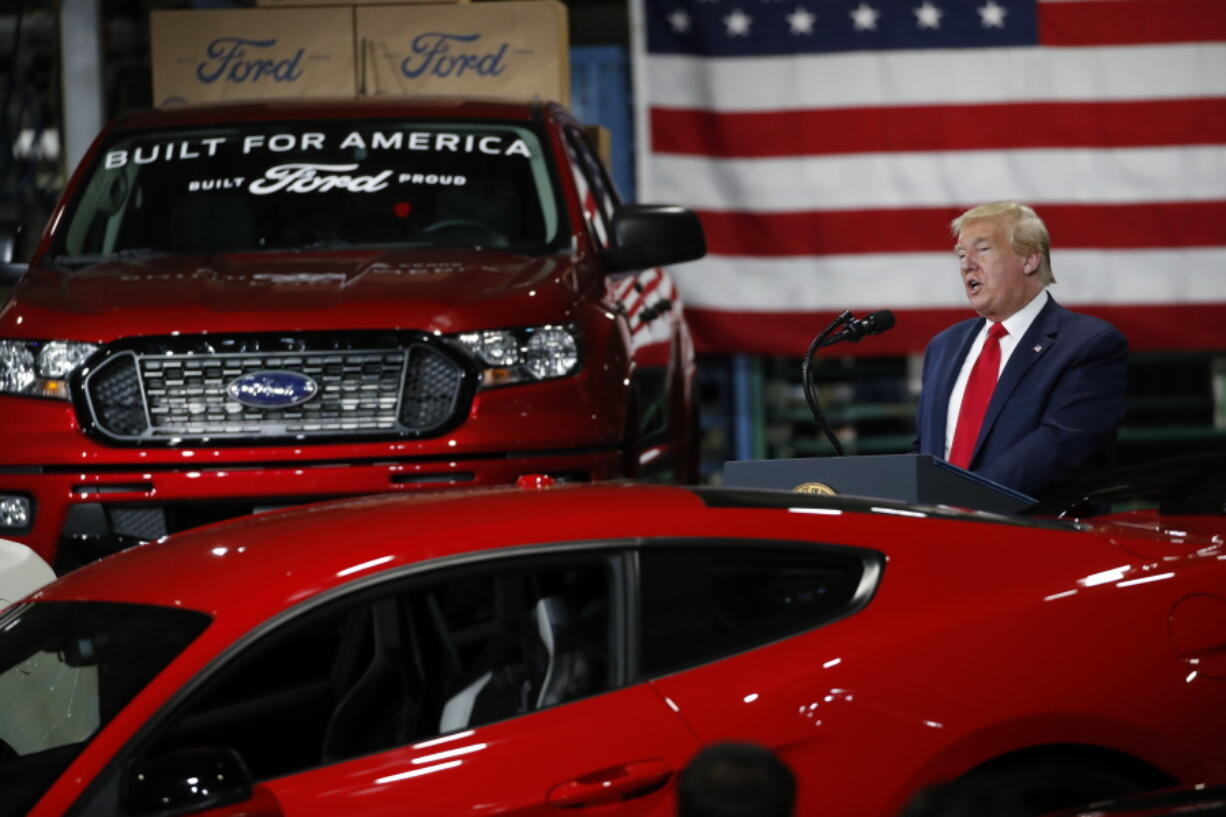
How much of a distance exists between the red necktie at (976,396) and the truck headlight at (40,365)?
255 centimetres

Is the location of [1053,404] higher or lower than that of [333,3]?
lower

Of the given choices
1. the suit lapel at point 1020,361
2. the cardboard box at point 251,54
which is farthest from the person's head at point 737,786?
the cardboard box at point 251,54

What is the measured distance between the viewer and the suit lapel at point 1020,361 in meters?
5.54

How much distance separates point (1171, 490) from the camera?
4.32 meters

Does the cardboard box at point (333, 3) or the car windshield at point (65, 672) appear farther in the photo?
the cardboard box at point (333, 3)

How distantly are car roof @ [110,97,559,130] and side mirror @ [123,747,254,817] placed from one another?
4.54 m

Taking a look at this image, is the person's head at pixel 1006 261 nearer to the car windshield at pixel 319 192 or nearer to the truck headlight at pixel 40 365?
the car windshield at pixel 319 192

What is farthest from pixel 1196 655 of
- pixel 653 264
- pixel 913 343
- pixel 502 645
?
pixel 913 343

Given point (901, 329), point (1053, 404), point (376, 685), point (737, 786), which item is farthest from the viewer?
point (901, 329)

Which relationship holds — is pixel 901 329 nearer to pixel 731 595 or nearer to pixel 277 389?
pixel 277 389

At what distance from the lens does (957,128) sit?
10.5 m

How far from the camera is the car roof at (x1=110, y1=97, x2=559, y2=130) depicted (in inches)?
280

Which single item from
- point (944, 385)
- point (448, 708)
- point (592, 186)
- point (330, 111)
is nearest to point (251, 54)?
point (330, 111)

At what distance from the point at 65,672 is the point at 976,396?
308cm
